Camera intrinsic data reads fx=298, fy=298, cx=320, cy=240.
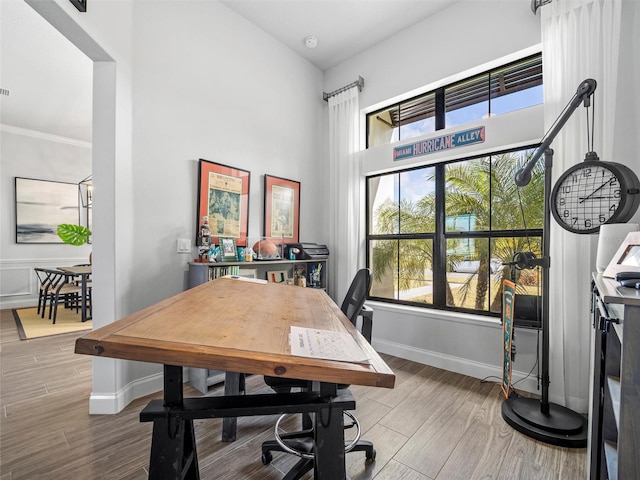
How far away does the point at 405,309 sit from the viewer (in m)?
3.13

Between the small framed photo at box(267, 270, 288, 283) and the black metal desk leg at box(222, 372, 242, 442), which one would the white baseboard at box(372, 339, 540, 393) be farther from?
the black metal desk leg at box(222, 372, 242, 442)

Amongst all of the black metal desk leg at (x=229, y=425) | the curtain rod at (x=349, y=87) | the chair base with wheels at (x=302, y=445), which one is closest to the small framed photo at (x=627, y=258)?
the chair base with wheels at (x=302, y=445)

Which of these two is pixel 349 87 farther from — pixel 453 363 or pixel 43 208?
pixel 43 208

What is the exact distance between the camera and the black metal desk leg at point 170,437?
81 cm

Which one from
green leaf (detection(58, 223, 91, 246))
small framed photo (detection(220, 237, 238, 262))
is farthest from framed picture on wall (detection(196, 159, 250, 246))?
green leaf (detection(58, 223, 91, 246))

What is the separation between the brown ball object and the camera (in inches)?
122

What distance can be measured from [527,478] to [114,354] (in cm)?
194

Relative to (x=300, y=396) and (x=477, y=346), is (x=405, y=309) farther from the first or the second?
(x=300, y=396)

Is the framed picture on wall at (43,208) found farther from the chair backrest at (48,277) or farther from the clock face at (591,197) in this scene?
the clock face at (591,197)

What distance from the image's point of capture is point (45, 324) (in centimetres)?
421

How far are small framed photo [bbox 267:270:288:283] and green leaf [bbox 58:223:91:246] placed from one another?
4.36 m

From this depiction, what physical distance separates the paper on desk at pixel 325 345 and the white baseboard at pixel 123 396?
6.35ft

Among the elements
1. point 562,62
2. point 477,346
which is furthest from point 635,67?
point 477,346

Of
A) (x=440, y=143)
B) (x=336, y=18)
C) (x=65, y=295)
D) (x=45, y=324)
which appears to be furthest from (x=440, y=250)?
(x=65, y=295)
